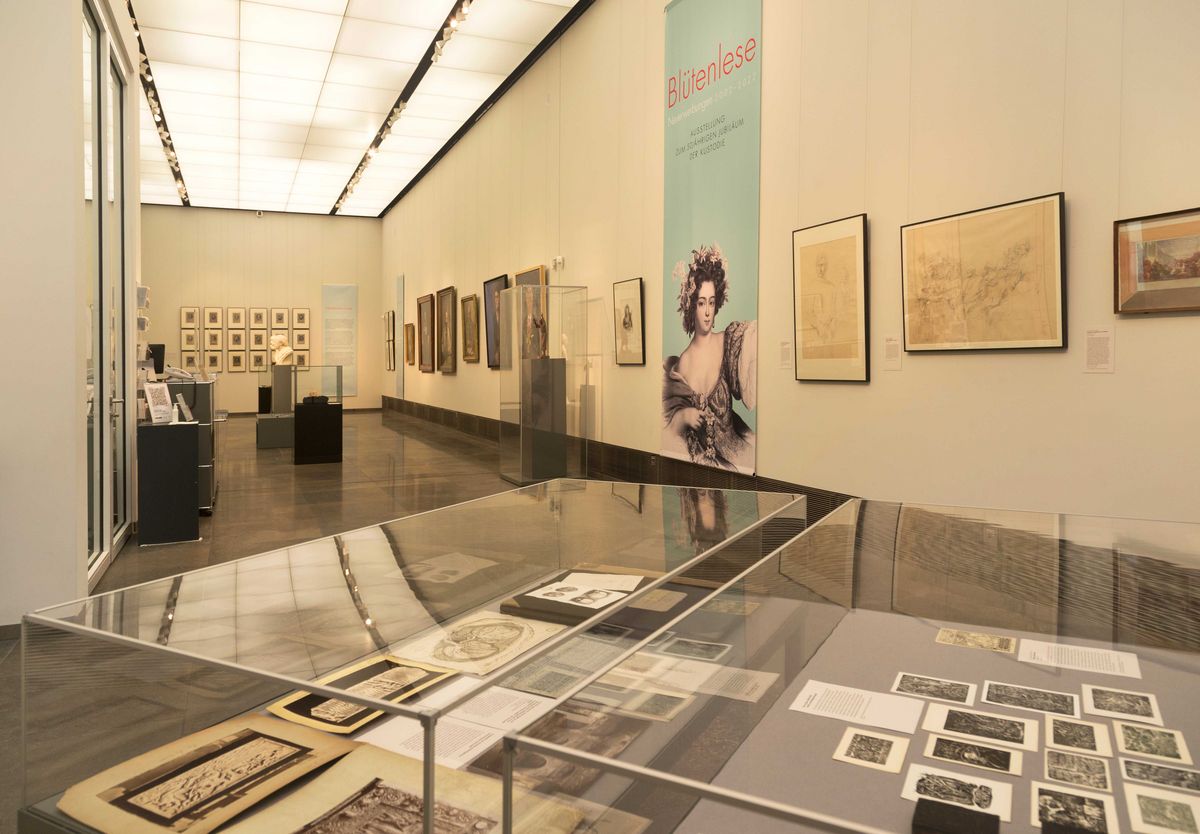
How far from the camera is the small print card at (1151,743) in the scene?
1515 millimetres

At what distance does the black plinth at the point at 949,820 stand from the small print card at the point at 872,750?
0.14 m

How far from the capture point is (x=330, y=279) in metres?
24.9

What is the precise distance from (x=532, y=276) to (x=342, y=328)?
1400cm

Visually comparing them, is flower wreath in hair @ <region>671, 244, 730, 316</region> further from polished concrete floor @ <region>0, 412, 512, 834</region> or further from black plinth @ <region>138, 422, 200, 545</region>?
black plinth @ <region>138, 422, 200, 545</region>

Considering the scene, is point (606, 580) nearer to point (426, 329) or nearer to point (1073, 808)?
point (1073, 808)

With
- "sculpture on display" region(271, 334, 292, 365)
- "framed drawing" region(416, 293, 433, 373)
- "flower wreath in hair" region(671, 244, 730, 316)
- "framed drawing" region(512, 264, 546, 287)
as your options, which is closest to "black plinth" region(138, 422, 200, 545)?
"flower wreath in hair" region(671, 244, 730, 316)

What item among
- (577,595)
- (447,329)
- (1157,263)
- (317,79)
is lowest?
(577,595)

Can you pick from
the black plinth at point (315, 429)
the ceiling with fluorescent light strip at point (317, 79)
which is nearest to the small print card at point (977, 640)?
the ceiling with fluorescent light strip at point (317, 79)

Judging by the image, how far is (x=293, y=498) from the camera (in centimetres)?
970

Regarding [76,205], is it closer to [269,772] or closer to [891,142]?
[269,772]

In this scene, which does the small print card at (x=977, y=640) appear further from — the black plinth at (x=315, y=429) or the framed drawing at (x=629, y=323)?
the black plinth at (x=315, y=429)

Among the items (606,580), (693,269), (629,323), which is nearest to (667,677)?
(606,580)

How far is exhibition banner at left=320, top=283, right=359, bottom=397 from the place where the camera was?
81.8ft

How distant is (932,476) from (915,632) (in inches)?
137
